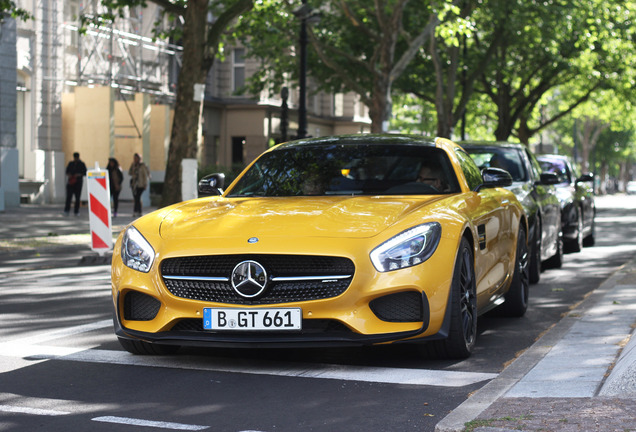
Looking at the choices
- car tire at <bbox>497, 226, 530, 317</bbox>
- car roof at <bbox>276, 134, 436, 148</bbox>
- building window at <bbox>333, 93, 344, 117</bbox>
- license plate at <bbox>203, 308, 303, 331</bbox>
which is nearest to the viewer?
license plate at <bbox>203, 308, 303, 331</bbox>

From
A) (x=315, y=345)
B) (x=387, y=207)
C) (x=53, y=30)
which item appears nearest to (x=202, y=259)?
(x=315, y=345)

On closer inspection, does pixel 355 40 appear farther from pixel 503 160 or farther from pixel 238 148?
pixel 503 160

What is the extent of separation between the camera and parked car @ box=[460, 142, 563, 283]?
39.9 feet

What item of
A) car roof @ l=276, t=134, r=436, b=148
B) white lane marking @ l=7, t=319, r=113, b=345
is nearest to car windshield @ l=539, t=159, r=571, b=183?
car roof @ l=276, t=134, r=436, b=148

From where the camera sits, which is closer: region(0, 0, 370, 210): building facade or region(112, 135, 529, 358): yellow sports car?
region(112, 135, 529, 358): yellow sports car

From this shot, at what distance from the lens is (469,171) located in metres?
8.45

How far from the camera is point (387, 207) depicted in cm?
688

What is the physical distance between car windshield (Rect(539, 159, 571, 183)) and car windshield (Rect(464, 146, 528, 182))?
13.1ft

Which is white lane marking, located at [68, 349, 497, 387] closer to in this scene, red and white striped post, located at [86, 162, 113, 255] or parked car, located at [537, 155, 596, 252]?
red and white striped post, located at [86, 162, 113, 255]

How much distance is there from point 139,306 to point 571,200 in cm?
1130

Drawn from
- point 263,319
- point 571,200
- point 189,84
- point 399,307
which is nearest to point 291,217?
point 263,319

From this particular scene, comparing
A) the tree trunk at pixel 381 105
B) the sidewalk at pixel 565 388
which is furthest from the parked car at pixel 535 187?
the tree trunk at pixel 381 105

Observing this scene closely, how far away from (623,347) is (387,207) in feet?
5.95

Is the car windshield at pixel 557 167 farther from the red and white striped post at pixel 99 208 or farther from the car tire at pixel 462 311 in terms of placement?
the car tire at pixel 462 311
